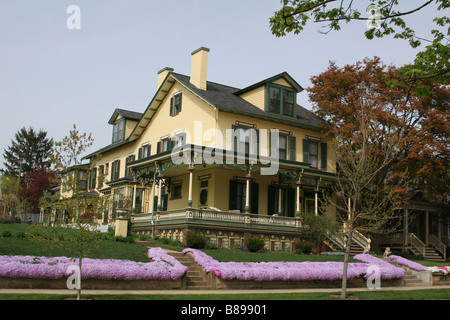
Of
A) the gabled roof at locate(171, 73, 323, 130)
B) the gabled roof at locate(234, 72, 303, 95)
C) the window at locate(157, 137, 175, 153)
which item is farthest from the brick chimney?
the window at locate(157, 137, 175, 153)

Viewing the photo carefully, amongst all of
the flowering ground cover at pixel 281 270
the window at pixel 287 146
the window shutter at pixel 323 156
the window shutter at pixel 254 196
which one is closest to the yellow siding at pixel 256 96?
the window at pixel 287 146

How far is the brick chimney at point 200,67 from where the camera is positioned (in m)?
31.2

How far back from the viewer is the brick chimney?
31156 millimetres

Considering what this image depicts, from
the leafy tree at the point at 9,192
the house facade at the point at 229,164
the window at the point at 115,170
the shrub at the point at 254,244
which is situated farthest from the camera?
the leafy tree at the point at 9,192

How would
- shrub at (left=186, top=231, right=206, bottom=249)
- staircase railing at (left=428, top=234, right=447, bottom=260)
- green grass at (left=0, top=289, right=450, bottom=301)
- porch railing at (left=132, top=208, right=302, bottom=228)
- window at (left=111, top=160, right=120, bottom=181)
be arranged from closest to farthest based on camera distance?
green grass at (left=0, top=289, right=450, bottom=301)
shrub at (left=186, top=231, right=206, bottom=249)
porch railing at (left=132, top=208, right=302, bottom=228)
staircase railing at (left=428, top=234, right=447, bottom=260)
window at (left=111, top=160, right=120, bottom=181)

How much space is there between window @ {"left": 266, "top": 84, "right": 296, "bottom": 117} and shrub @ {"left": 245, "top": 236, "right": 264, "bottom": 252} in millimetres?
9979

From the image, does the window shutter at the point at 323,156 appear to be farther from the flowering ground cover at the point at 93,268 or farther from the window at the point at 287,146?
the flowering ground cover at the point at 93,268

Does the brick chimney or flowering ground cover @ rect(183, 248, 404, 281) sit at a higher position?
the brick chimney

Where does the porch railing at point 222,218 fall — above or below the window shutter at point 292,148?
below

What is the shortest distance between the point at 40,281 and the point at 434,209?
30.7 m

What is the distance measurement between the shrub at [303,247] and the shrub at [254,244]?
211 cm

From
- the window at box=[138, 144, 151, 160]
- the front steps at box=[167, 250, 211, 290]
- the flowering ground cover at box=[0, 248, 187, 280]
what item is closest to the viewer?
the flowering ground cover at box=[0, 248, 187, 280]

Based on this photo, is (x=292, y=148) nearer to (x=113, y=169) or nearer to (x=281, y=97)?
(x=281, y=97)

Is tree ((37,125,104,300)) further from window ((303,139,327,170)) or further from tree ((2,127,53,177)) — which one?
tree ((2,127,53,177))
